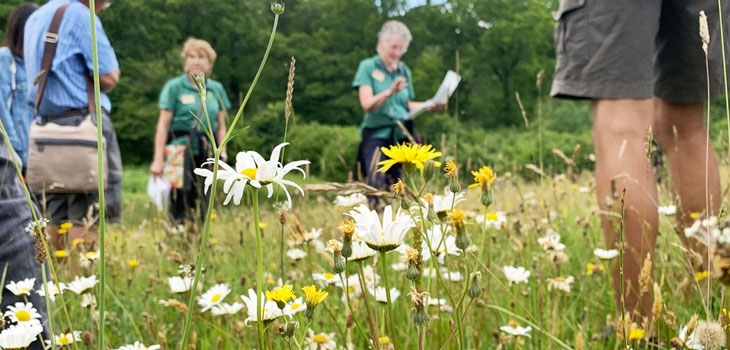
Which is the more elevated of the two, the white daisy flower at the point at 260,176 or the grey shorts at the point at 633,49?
the grey shorts at the point at 633,49

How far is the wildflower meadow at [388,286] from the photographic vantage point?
0.76 metres

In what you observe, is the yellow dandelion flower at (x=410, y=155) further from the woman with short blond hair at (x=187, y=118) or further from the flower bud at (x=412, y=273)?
the woman with short blond hair at (x=187, y=118)

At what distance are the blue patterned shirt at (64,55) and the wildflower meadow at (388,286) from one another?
68 cm

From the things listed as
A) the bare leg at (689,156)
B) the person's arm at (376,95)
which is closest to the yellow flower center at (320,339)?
the bare leg at (689,156)

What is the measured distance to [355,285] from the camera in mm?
1331

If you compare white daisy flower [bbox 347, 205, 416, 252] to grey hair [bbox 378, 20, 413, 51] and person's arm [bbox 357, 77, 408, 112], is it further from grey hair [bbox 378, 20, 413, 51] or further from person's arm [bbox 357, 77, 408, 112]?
grey hair [bbox 378, 20, 413, 51]

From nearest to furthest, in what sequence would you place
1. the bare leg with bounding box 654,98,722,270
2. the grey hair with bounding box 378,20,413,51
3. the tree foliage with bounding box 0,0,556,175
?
the bare leg with bounding box 654,98,722,270 < the grey hair with bounding box 378,20,413,51 < the tree foliage with bounding box 0,0,556,175

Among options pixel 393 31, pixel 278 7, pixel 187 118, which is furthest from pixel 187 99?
pixel 278 7

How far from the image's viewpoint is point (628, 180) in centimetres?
152

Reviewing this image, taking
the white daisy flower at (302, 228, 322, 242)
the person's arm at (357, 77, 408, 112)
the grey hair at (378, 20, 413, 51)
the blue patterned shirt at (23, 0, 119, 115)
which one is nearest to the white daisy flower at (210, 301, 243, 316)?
the white daisy flower at (302, 228, 322, 242)

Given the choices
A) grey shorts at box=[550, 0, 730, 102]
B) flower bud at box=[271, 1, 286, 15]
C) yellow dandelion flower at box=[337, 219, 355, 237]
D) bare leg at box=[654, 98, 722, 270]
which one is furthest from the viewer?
bare leg at box=[654, 98, 722, 270]

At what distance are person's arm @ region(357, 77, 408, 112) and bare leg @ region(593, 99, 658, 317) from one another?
2808 millimetres

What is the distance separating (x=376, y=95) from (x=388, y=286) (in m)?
3.82

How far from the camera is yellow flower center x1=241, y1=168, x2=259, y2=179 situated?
74 cm
